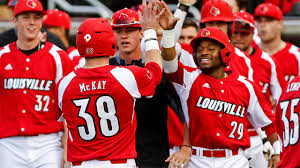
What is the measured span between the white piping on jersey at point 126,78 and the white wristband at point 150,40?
330 millimetres

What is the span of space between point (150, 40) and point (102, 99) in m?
0.70

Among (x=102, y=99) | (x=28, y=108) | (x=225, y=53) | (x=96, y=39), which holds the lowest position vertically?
(x=28, y=108)

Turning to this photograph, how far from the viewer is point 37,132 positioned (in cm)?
699

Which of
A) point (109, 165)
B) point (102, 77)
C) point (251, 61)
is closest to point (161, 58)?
point (102, 77)

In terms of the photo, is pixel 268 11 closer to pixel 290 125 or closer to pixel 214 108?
pixel 214 108

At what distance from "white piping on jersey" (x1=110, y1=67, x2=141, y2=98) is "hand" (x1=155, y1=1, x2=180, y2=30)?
67cm

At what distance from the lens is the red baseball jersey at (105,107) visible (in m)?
5.14

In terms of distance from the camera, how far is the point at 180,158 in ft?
19.2

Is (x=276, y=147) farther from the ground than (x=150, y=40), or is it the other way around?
(x=150, y=40)

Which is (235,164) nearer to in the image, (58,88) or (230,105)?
(230,105)

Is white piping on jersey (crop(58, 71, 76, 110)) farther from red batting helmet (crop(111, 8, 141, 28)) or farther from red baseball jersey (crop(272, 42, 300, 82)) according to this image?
red baseball jersey (crop(272, 42, 300, 82))

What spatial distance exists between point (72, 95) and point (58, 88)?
31 centimetres

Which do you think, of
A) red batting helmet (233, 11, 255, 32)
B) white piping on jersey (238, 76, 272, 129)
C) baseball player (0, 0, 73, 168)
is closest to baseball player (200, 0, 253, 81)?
red batting helmet (233, 11, 255, 32)

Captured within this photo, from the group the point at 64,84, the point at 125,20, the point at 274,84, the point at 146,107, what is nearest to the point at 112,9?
the point at 274,84
